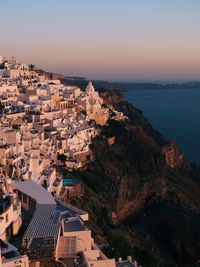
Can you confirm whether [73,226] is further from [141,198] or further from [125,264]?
[141,198]

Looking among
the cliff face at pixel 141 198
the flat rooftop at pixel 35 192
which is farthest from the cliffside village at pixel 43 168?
the cliff face at pixel 141 198

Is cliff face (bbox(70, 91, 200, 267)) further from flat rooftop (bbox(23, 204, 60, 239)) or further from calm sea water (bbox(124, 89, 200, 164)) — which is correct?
calm sea water (bbox(124, 89, 200, 164))

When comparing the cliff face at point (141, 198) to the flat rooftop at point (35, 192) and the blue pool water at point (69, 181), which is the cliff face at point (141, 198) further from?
the flat rooftop at point (35, 192)

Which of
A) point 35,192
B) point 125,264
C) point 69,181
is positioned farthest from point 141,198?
point 125,264

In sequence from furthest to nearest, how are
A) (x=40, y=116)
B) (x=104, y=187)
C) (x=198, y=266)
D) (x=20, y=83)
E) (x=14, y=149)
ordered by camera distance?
1. (x=20, y=83)
2. (x=40, y=116)
3. (x=104, y=187)
4. (x=198, y=266)
5. (x=14, y=149)

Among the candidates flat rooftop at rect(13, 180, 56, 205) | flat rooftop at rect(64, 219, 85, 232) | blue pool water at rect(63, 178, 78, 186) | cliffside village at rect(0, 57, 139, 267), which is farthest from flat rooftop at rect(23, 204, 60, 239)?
blue pool water at rect(63, 178, 78, 186)

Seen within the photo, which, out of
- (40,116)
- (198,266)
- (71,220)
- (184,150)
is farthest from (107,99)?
(71,220)

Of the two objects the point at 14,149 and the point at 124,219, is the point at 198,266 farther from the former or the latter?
the point at 14,149
